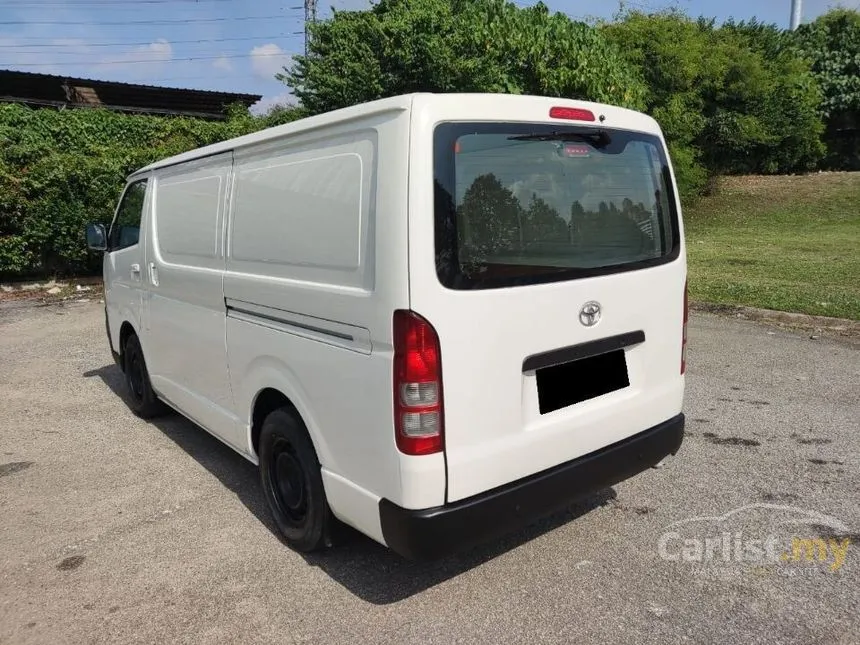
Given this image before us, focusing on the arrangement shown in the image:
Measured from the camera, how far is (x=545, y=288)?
105 inches

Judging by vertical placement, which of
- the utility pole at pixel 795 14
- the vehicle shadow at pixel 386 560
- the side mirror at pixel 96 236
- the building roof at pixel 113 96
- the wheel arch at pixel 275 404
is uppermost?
the utility pole at pixel 795 14

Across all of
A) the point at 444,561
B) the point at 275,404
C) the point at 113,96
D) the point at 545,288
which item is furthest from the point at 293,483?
the point at 113,96

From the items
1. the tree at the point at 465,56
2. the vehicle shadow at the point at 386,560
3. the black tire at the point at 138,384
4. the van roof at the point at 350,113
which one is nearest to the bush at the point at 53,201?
the tree at the point at 465,56

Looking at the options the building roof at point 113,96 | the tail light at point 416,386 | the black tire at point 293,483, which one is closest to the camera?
the tail light at point 416,386

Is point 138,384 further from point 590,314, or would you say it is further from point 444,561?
point 590,314

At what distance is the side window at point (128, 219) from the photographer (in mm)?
5013

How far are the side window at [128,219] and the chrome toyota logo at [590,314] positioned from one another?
138 inches

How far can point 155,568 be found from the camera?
3199 millimetres

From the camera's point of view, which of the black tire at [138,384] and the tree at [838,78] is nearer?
the black tire at [138,384]

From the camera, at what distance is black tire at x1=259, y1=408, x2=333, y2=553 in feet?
9.98

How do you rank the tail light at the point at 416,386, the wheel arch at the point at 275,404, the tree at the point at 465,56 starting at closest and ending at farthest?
the tail light at the point at 416,386, the wheel arch at the point at 275,404, the tree at the point at 465,56

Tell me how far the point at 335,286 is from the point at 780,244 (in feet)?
49.4

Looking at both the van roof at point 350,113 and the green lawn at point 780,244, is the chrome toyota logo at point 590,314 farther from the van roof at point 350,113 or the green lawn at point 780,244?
the green lawn at point 780,244

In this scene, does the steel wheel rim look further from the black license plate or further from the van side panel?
the black license plate
